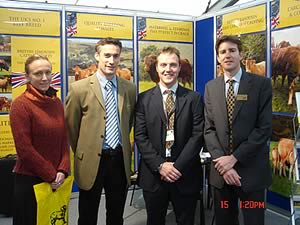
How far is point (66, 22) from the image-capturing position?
429 cm

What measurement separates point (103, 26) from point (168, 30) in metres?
0.91

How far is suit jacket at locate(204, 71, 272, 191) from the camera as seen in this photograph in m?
2.23

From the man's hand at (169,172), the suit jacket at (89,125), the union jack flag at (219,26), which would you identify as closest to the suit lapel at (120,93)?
the suit jacket at (89,125)

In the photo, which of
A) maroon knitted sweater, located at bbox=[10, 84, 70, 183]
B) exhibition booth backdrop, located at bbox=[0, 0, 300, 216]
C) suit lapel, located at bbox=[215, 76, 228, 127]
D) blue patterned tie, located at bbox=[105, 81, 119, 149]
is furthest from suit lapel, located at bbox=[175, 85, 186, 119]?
exhibition booth backdrop, located at bbox=[0, 0, 300, 216]

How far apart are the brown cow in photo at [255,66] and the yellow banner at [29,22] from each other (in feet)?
7.14

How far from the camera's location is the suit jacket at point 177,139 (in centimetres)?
233

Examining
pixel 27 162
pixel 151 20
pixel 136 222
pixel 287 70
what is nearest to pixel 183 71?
pixel 151 20

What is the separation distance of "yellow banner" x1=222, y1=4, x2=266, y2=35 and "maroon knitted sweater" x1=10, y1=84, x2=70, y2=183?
2560 millimetres

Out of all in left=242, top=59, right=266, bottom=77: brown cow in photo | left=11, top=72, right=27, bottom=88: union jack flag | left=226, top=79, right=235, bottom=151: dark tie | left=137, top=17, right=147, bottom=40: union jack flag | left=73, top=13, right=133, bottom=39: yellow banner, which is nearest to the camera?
left=226, top=79, right=235, bottom=151: dark tie

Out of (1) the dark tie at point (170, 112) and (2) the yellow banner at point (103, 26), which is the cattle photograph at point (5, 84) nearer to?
(2) the yellow banner at point (103, 26)

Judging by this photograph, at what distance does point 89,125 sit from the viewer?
95.8 inches

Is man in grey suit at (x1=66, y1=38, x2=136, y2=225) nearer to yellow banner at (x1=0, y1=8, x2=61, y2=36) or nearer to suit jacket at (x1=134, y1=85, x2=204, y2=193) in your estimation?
suit jacket at (x1=134, y1=85, x2=204, y2=193)

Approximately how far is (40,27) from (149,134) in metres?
2.41

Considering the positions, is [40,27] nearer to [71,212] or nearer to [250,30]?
[71,212]
